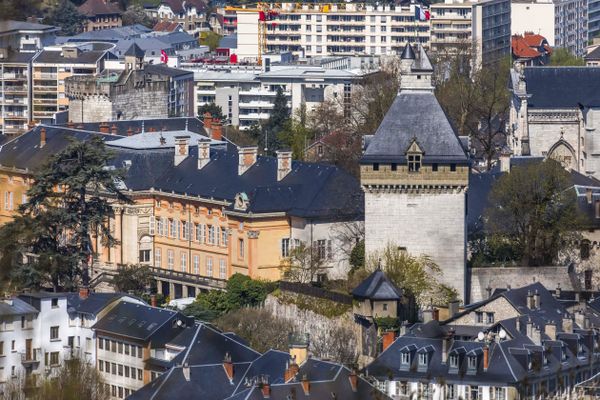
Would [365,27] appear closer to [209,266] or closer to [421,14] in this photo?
[421,14]

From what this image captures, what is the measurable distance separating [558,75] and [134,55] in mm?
49198

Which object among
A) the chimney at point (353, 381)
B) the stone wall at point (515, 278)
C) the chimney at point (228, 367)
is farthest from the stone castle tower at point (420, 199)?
the chimney at point (353, 381)

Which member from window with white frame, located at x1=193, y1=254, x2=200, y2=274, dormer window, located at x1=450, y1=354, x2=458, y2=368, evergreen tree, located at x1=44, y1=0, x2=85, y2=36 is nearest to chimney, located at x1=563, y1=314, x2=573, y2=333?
dormer window, located at x1=450, y1=354, x2=458, y2=368

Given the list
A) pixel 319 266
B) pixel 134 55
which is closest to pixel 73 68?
pixel 134 55

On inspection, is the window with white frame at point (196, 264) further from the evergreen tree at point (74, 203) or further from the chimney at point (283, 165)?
the chimney at point (283, 165)

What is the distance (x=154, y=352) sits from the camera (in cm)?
7394

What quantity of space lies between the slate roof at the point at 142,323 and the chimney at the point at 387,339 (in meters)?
7.54

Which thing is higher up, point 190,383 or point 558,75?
point 558,75

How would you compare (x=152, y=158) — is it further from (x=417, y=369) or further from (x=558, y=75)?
(x=417, y=369)

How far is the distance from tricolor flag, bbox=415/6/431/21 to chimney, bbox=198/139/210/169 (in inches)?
3344

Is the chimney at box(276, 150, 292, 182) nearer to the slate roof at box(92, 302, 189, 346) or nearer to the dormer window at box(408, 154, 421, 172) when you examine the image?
the slate roof at box(92, 302, 189, 346)

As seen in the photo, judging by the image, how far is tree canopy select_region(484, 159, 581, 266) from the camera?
77.1 m

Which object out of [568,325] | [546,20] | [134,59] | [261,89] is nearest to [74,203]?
[568,325]

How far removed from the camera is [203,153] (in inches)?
3664
